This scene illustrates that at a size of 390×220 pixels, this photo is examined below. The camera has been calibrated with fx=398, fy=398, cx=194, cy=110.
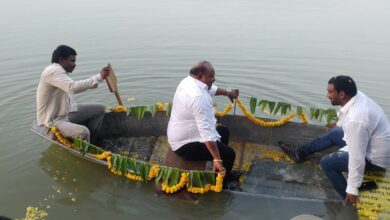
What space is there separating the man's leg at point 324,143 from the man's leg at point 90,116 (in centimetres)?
337

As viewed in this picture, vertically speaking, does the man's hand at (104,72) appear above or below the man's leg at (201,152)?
above

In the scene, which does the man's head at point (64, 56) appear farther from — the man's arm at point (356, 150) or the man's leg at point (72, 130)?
the man's arm at point (356, 150)

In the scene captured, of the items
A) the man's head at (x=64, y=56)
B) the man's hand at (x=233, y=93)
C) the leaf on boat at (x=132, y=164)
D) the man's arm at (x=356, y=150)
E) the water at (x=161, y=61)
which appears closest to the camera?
the man's arm at (x=356, y=150)

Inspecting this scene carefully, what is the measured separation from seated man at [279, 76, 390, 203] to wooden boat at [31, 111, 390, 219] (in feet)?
1.11

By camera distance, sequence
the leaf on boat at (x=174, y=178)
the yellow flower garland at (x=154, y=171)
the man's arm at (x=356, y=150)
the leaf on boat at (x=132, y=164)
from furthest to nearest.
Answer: the leaf on boat at (x=132, y=164) → the yellow flower garland at (x=154, y=171) → the leaf on boat at (x=174, y=178) → the man's arm at (x=356, y=150)

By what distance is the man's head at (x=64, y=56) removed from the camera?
5.98 meters

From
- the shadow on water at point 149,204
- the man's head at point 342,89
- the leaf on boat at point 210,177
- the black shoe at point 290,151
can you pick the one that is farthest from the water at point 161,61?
the man's head at point 342,89

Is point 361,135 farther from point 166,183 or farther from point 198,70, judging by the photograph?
point 166,183

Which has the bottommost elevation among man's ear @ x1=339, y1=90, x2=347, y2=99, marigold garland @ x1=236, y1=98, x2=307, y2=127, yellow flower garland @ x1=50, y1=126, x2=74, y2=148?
yellow flower garland @ x1=50, y1=126, x2=74, y2=148

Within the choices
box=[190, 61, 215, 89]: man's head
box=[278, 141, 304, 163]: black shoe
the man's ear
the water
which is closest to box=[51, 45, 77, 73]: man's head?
the water

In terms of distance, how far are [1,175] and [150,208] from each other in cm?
258

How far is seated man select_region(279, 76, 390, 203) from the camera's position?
464 centimetres

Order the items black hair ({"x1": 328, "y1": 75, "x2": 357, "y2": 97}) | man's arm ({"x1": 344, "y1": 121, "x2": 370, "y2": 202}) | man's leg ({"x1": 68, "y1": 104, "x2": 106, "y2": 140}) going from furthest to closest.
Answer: man's leg ({"x1": 68, "y1": 104, "x2": 106, "y2": 140})
black hair ({"x1": 328, "y1": 75, "x2": 357, "y2": 97})
man's arm ({"x1": 344, "y1": 121, "x2": 370, "y2": 202})

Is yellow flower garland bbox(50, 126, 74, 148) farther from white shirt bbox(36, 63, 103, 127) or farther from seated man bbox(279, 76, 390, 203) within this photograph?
seated man bbox(279, 76, 390, 203)
